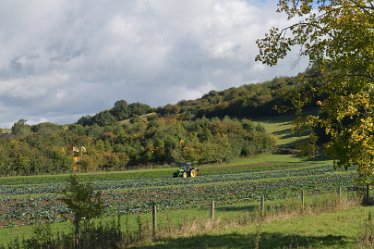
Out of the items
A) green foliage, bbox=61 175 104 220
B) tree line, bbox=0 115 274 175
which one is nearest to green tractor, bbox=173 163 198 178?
tree line, bbox=0 115 274 175

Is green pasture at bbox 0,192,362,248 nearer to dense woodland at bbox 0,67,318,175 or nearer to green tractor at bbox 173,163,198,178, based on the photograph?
green tractor at bbox 173,163,198,178

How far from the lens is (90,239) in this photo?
14.9 metres

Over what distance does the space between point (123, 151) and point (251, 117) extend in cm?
5925

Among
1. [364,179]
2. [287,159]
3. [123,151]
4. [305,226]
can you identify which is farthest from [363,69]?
[123,151]

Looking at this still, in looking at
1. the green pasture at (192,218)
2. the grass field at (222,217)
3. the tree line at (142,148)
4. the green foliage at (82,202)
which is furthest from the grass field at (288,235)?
the tree line at (142,148)

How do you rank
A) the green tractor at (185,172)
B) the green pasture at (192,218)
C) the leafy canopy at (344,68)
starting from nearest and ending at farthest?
the leafy canopy at (344,68) → the green pasture at (192,218) → the green tractor at (185,172)

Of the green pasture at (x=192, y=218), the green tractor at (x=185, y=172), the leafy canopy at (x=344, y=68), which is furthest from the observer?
the green tractor at (x=185, y=172)

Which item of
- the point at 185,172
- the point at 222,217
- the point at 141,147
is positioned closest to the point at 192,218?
the point at 222,217

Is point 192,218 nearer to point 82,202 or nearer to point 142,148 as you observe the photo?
point 82,202

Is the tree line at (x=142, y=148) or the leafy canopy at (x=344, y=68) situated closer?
the leafy canopy at (x=344, y=68)

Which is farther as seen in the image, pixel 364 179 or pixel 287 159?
pixel 287 159

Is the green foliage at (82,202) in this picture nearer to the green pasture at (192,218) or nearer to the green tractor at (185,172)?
the green pasture at (192,218)

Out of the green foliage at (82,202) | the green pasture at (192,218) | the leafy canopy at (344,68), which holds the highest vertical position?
the leafy canopy at (344,68)

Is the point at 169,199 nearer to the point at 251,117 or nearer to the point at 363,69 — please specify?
the point at 363,69
